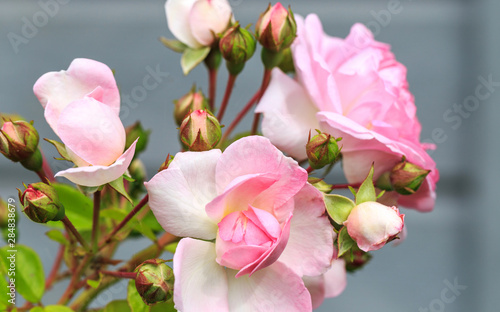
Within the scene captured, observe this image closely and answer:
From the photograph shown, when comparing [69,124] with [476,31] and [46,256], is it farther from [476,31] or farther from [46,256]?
[476,31]

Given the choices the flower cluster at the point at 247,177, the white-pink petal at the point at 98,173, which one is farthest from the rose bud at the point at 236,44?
the white-pink petal at the point at 98,173

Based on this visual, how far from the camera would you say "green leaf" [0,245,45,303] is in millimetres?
292

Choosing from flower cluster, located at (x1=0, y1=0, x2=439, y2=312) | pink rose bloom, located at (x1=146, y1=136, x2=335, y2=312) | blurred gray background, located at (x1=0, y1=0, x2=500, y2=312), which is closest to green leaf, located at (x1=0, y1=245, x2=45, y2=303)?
flower cluster, located at (x1=0, y1=0, x2=439, y2=312)

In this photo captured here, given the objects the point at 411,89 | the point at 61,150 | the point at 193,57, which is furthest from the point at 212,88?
the point at 411,89

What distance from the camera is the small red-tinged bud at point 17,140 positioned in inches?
9.9

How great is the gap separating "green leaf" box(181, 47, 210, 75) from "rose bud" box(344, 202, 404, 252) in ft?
0.47

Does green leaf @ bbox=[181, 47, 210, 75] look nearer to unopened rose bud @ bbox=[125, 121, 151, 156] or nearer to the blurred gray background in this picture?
unopened rose bud @ bbox=[125, 121, 151, 156]

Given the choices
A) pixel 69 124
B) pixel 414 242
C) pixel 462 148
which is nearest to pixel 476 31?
pixel 462 148

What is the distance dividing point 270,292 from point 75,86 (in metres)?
0.14

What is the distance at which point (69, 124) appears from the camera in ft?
0.73

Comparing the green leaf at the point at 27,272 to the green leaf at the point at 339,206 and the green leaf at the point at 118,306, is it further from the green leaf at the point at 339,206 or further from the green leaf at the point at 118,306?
the green leaf at the point at 339,206

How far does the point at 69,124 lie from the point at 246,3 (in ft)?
2.39

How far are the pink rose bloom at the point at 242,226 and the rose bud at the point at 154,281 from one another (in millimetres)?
12

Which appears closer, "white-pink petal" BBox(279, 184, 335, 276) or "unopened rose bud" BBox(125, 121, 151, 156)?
"white-pink petal" BBox(279, 184, 335, 276)
